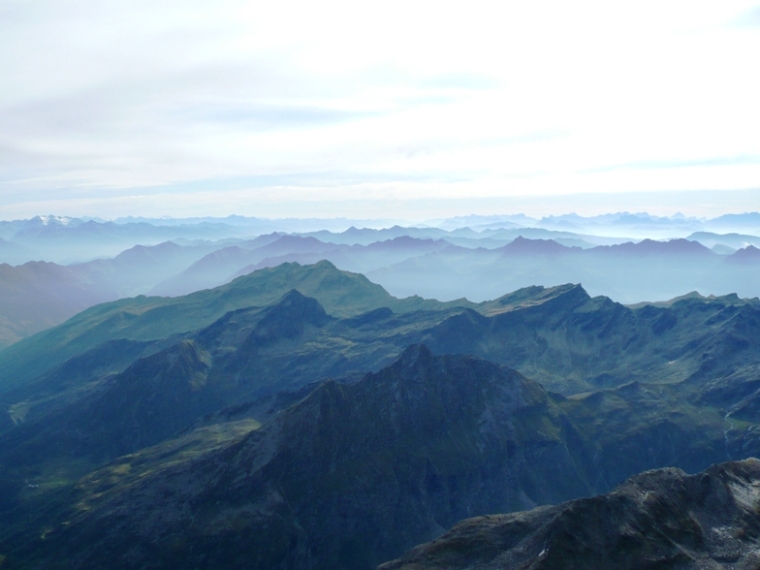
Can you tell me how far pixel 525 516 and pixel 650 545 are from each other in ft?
111

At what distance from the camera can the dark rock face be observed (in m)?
125

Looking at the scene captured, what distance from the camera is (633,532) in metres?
130

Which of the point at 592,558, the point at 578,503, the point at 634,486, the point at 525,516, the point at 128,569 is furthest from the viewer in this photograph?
the point at 128,569

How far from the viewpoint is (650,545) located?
12781 cm

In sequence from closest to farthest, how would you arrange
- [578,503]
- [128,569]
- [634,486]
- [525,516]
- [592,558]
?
1. [592,558]
2. [578,503]
3. [634,486]
4. [525,516]
5. [128,569]

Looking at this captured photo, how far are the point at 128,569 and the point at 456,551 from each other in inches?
4886

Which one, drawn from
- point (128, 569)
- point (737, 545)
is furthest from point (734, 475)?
point (128, 569)

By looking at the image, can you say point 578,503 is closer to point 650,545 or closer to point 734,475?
point 650,545

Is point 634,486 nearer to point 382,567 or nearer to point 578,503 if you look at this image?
point 578,503

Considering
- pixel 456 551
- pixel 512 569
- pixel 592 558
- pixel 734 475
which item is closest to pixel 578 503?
pixel 592 558

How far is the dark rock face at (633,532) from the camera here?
125 meters

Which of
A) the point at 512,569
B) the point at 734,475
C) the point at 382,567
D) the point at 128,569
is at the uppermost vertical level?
the point at 734,475

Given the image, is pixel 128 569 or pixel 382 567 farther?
pixel 128 569

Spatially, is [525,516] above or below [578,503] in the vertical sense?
below
